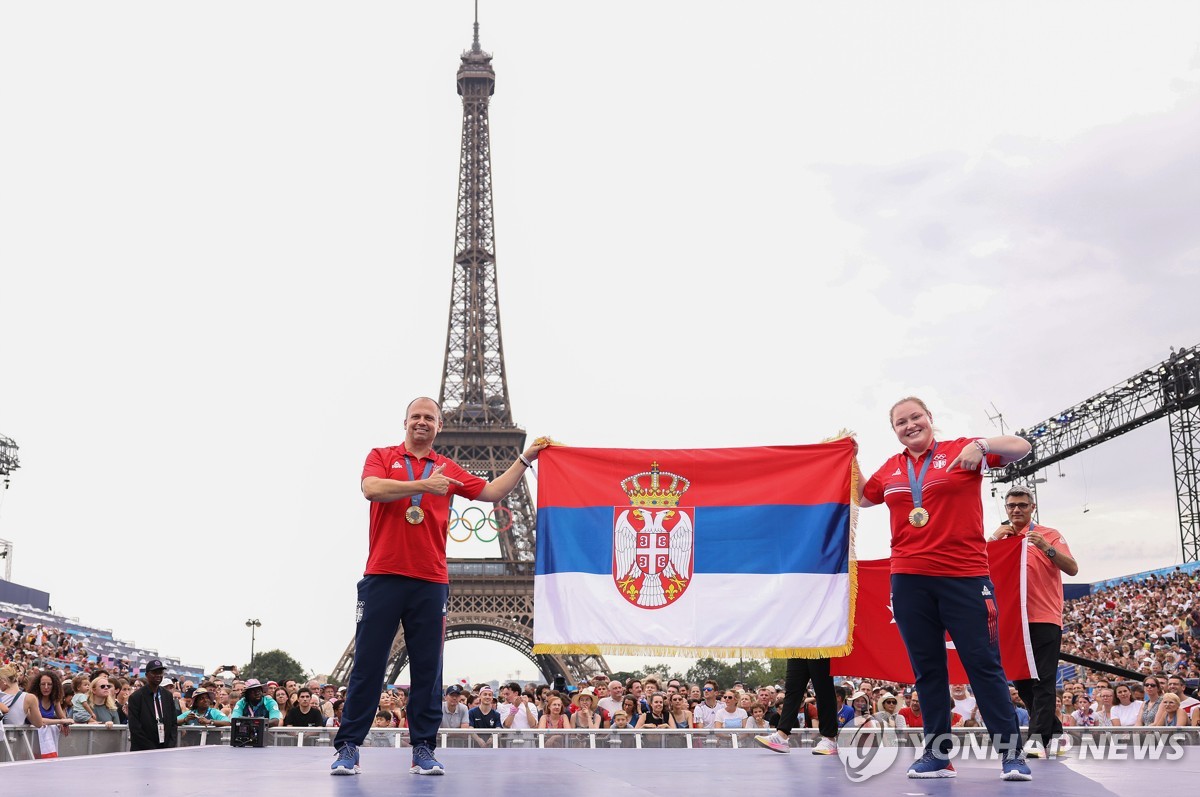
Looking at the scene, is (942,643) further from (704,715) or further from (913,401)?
(704,715)

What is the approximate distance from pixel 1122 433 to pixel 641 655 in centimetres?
3090

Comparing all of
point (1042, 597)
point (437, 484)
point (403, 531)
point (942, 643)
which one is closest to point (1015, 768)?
point (942, 643)

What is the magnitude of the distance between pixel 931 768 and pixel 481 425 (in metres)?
47.6

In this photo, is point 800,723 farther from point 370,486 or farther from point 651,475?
point 370,486

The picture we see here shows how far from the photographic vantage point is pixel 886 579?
28.3 ft

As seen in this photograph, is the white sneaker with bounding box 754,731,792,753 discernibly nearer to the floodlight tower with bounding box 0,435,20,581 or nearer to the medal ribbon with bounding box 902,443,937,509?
the medal ribbon with bounding box 902,443,937,509

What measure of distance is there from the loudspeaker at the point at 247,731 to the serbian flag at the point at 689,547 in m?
2.21

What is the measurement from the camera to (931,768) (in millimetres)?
4621

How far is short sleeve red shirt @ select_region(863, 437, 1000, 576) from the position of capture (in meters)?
5.10

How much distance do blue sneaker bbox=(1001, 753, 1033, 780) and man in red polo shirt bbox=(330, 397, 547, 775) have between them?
8.72 ft

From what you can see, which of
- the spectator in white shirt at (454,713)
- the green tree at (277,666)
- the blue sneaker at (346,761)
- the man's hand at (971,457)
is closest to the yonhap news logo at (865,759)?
the man's hand at (971,457)

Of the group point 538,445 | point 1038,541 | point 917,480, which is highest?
point 538,445

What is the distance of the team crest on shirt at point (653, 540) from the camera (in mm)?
8055

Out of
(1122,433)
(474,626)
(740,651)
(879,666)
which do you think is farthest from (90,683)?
(474,626)
